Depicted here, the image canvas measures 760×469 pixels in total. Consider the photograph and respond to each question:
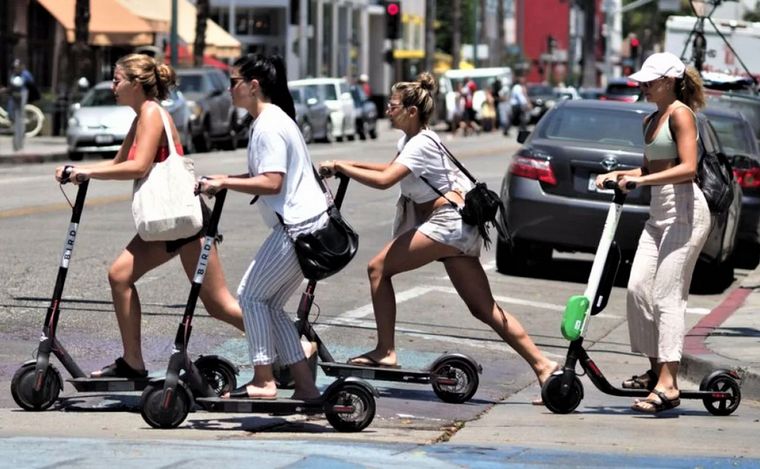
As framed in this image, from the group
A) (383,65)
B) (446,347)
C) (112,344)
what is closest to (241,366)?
(112,344)

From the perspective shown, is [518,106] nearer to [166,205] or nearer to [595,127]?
[595,127]

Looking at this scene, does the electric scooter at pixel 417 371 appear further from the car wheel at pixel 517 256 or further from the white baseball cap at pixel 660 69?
the car wheel at pixel 517 256

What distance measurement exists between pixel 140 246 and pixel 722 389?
9.91ft

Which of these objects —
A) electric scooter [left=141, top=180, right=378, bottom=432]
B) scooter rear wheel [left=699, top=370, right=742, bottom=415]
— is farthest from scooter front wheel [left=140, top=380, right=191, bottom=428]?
scooter rear wheel [left=699, top=370, right=742, bottom=415]

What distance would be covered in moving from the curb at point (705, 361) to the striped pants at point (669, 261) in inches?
40.9

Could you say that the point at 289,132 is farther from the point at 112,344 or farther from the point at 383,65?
the point at 383,65

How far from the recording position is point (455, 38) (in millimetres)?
74250

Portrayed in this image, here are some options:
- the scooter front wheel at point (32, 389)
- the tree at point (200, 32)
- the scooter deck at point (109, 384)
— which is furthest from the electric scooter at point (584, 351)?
the tree at point (200, 32)

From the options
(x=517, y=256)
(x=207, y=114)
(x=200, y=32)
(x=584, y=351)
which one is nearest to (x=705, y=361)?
(x=584, y=351)

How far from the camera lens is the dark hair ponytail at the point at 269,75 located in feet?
25.4

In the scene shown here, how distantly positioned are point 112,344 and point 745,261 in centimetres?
949

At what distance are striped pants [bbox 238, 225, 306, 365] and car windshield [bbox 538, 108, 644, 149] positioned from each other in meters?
7.08

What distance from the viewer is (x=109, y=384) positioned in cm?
808

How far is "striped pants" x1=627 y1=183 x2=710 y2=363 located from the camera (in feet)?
28.5
